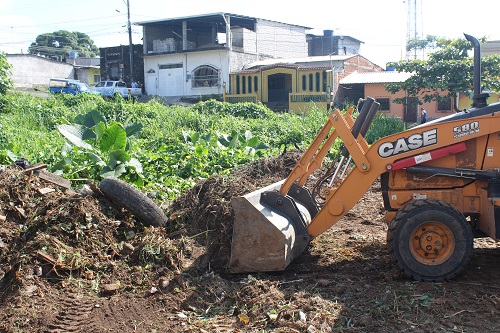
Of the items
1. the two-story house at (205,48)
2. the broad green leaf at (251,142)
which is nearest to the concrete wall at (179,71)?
the two-story house at (205,48)

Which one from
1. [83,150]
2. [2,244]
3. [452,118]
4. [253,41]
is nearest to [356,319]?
[452,118]

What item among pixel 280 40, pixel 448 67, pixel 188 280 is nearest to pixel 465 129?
pixel 188 280

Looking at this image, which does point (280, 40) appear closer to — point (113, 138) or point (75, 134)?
point (75, 134)

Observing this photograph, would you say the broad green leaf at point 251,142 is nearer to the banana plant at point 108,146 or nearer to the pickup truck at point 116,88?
the banana plant at point 108,146

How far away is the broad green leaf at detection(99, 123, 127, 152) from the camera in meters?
8.97

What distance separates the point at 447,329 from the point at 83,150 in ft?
21.8

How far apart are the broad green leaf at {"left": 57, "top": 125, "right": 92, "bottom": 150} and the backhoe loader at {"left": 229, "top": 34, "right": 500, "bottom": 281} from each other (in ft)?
15.0

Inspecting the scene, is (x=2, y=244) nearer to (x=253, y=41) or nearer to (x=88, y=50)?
(x=253, y=41)

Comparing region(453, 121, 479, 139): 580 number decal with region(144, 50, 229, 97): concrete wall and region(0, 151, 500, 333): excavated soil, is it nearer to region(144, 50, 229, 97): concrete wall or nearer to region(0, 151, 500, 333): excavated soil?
region(0, 151, 500, 333): excavated soil

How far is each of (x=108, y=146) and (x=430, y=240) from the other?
562cm

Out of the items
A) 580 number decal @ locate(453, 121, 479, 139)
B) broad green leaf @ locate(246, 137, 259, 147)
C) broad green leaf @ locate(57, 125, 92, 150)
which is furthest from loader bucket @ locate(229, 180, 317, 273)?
broad green leaf @ locate(246, 137, 259, 147)

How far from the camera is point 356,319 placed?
179 inches

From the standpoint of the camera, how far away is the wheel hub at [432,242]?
5315 mm

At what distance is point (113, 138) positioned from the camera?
8.98 m
